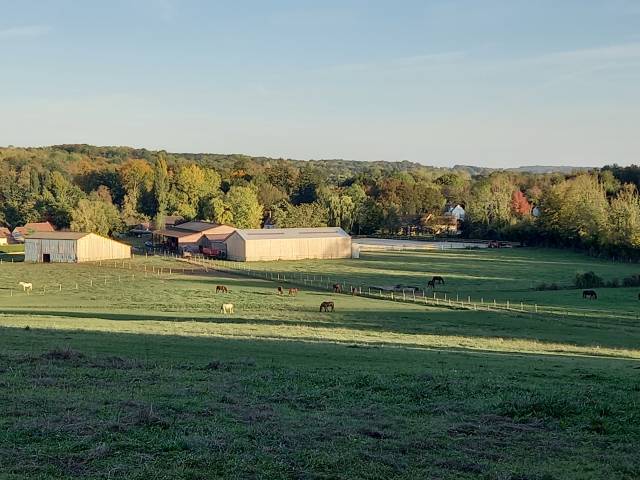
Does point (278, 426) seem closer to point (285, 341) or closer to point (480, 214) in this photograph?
point (285, 341)

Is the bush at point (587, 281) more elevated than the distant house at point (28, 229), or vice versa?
the distant house at point (28, 229)

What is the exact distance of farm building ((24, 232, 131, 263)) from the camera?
82.2m

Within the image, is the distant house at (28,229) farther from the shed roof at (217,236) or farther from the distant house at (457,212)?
the distant house at (457,212)

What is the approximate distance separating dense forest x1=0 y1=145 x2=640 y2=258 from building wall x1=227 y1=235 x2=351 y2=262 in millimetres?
22733

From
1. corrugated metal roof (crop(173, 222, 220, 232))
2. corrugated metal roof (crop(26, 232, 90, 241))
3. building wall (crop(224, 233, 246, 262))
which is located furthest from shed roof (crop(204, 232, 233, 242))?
corrugated metal roof (crop(26, 232, 90, 241))

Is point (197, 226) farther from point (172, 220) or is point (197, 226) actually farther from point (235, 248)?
point (172, 220)

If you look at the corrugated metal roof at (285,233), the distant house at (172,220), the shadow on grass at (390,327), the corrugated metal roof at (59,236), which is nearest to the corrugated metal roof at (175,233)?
the corrugated metal roof at (285,233)

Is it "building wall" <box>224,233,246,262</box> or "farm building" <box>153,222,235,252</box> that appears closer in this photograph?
"building wall" <box>224,233,246,262</box>

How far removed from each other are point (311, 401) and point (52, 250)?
7485 cm

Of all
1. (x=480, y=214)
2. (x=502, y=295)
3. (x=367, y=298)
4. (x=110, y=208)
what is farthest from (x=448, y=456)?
(x=480, y=214)

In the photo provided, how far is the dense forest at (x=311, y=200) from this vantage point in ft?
342

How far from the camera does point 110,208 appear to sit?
111500mm

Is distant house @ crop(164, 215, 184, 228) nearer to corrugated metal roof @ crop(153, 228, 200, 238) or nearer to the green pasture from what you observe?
corrugated metal roof @ crop(153, 228, 200, 238)

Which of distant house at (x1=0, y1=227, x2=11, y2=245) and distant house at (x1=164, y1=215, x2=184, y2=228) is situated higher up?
distant house at (x1=164, y1=215, x2=184, y2=228)
